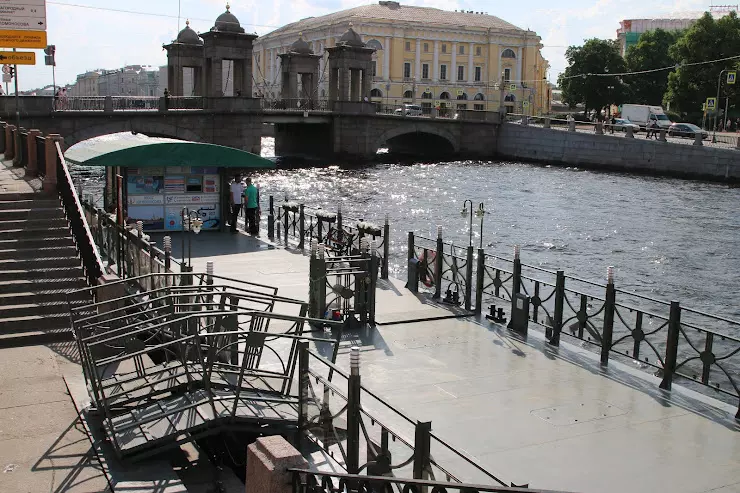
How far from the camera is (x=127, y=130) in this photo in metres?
56.3

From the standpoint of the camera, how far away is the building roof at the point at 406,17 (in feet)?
341

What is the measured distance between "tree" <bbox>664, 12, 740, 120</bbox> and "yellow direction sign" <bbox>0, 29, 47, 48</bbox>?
67365 millimetres

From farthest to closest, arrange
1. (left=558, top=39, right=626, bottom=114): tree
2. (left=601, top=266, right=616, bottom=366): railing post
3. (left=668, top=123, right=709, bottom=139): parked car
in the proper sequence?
(left=558, top=39, right=626, bottom=114): tree, (left=668, top=123, right=709, bottom=139): parked car, (left=601, top=266, right=616, bottom=366): railing post

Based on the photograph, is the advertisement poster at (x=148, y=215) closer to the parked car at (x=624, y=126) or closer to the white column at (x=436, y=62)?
the parked car at (x=624, y=126)

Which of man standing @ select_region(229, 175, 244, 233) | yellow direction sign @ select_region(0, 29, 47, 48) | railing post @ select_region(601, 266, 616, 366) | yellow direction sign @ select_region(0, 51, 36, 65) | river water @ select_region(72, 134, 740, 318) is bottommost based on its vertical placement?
river water @ select_region(72, 134, 740, 318)

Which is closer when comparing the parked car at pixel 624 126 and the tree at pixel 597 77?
the parked car at pixel 624 126

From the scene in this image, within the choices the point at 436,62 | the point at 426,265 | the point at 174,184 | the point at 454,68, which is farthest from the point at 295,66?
the point at 426,265

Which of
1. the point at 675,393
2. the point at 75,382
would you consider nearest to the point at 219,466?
the point at 75,382

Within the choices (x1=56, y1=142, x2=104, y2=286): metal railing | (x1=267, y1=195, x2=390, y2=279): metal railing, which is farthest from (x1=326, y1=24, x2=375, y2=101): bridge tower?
(x1=56, y1=142, x2=104, y2=286): metal railing

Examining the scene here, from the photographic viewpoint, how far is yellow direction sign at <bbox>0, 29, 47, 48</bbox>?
22969mm

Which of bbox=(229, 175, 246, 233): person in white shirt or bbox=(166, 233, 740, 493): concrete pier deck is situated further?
bbox=(229, 175, 246, 233): person in white shirt

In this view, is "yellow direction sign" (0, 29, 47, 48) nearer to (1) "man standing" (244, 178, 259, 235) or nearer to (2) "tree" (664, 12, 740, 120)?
(1) "man standing" (244, 178, 259, 235)

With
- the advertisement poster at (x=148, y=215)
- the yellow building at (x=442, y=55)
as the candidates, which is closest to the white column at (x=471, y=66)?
the yellow building at (x=442, y=55)

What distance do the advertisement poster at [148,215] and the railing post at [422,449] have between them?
18071 mm
